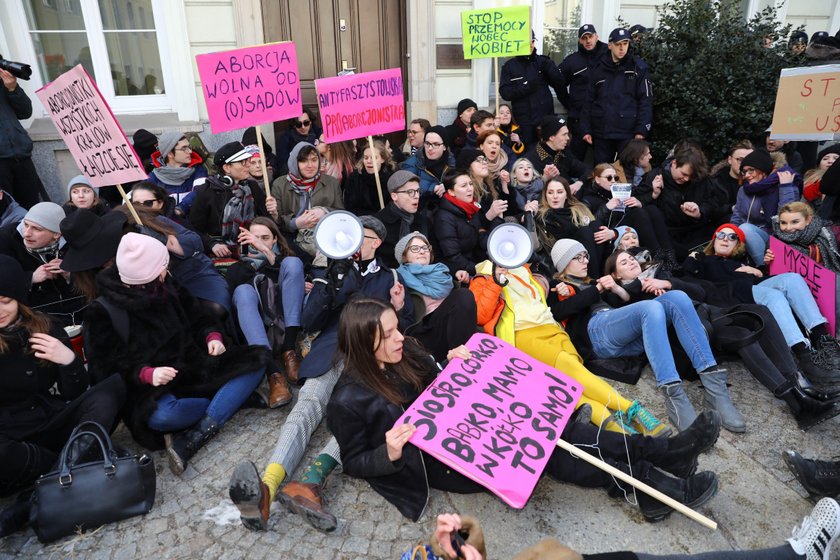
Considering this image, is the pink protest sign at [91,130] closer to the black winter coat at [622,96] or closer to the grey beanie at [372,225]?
the grey beanie at [372,225]

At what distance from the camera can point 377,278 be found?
4152 mm

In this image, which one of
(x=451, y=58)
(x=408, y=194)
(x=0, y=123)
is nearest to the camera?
(x=408, y=194)

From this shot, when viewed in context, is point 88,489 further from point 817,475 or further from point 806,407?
point 806,407

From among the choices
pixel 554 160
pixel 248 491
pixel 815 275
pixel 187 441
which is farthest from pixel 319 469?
pixel 554 160

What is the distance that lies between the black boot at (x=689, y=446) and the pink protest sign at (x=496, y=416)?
0.54m

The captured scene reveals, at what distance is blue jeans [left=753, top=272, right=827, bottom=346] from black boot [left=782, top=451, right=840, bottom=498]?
4.08 feet

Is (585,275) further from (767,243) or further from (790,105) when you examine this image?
(790,105)

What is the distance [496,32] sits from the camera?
23.9 feet

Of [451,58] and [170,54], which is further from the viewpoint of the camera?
[451,58]

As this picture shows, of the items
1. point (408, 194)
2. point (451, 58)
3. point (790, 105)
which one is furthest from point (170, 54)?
point (790, 105)

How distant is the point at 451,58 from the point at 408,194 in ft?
13.1

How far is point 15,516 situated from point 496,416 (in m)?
2.54

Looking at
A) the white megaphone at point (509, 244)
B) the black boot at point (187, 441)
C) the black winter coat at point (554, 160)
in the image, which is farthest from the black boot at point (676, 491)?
the black winter coat at point (554, 160)

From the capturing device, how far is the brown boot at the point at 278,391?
155 inches
